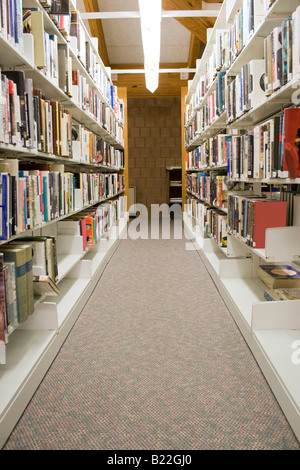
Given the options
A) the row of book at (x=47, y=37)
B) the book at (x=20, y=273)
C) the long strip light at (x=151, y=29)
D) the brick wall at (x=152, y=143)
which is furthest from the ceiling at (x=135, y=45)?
the book at (x=20, y=273)

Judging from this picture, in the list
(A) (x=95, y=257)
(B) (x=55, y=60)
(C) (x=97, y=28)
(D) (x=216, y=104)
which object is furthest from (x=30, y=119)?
(C) (x=97, y=28)

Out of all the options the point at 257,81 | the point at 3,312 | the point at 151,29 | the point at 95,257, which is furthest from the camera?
the point at 95,257

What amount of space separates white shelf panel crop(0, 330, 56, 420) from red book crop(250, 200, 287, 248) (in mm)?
1322

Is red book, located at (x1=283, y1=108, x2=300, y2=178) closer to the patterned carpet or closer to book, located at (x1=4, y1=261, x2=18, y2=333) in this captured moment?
the patterned carpet

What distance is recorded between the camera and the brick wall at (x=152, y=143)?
952 cm

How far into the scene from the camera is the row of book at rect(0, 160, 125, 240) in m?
1.54

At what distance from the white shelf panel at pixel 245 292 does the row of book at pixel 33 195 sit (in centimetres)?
132

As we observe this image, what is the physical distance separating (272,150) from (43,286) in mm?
1353

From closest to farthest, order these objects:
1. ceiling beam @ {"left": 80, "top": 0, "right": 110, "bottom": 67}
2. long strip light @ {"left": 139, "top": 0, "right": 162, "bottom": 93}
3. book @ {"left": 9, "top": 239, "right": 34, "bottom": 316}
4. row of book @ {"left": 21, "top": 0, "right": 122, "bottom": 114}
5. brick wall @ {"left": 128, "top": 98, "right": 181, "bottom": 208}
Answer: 1. book @ {"left": 9, "top": 239, "right": 34, "bottom": 316}
2. row of book @ {"left": 21, "top": 0, "right": 122, "bottom": 114}
3. long strip light @ {"left": 139, "top": 0, "right": 162, "bottom": 93}
4. ceiling beam @ {"left": 80, "top": 0, "right": 110, "bottom": 67}
5. brick wall @ {"left": 128, "top": 98, "right": 181, "bottom": 208}

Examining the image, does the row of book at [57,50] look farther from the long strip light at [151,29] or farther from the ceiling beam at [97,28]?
the ceiling beam at [97,28]

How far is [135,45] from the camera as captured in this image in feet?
26.8

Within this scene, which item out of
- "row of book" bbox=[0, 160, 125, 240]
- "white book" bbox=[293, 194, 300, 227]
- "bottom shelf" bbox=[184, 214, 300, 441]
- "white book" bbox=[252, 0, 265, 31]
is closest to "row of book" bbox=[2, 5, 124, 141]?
"row of book" bbox=[0, 160, 125, 240]

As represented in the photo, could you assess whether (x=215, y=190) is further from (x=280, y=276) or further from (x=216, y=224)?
(x=280, y=276)
